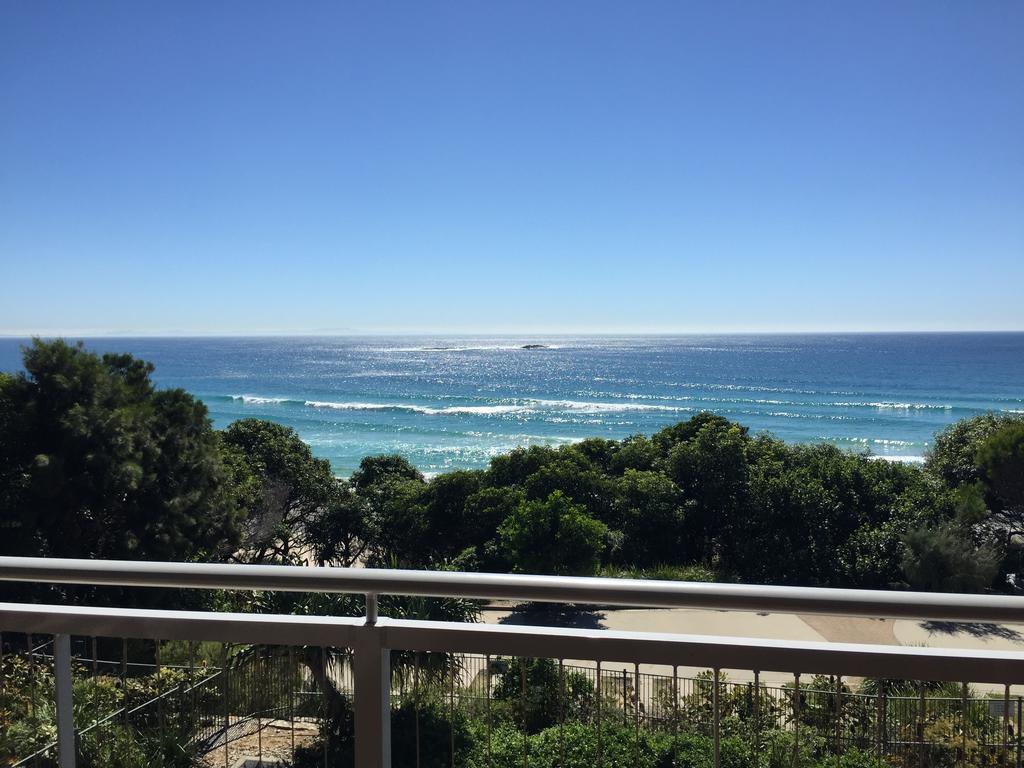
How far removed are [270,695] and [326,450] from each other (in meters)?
37.2

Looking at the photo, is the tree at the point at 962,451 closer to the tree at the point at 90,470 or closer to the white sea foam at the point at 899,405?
the tree at the point at 90,470

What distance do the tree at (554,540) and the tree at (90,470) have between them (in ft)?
18.8

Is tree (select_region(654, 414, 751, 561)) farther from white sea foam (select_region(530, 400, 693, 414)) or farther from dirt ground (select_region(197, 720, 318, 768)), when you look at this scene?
white sea foam (select_region(530, 400, 693, 414))

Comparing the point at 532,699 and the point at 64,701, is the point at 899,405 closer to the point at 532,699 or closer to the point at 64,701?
the point at 532,699

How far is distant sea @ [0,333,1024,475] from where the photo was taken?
130 feet

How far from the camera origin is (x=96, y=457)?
11914 mm

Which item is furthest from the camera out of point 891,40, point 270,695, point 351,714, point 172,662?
point 891,40

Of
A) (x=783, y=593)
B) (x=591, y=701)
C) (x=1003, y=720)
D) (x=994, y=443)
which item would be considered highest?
(x=783, y=593)

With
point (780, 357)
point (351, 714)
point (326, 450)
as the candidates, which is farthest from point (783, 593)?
point (780, 357)

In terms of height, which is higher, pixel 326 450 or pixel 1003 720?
pixel 1003 720

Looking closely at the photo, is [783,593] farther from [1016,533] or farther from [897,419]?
[897,419]

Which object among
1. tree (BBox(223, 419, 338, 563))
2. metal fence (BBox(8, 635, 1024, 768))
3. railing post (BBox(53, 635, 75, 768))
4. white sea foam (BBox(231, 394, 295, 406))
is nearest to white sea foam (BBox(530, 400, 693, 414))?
white sea foam (BBox(231, 394, 295, 406))

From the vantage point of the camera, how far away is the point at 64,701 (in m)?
1.71

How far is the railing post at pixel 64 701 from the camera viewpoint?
1.67 metres
